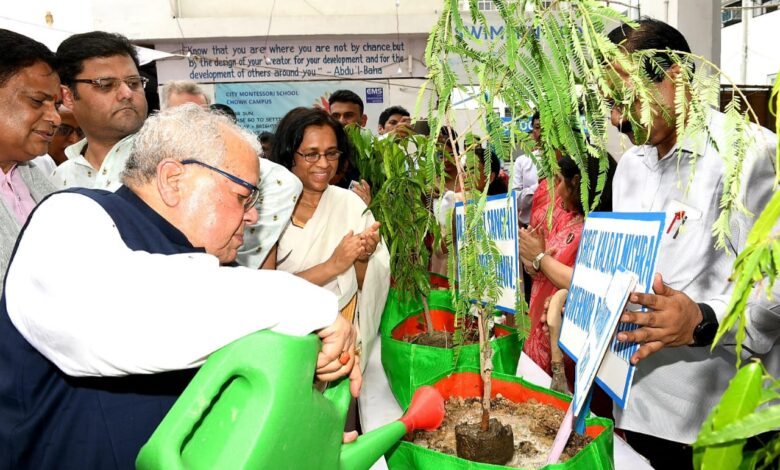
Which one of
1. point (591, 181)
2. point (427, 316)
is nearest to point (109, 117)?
point (427, 316)

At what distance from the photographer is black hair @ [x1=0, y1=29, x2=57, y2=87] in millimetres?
1820

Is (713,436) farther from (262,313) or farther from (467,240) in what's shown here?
(467,240)

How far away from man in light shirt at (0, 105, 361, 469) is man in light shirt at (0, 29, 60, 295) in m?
0.89

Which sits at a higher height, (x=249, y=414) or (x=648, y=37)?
(x=648, y=37)

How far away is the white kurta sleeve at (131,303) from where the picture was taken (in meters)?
0.81

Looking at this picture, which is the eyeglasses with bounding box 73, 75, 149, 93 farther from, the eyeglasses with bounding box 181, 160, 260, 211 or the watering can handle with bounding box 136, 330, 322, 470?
the watering can handle with bounding box 136, 330, 322, 470

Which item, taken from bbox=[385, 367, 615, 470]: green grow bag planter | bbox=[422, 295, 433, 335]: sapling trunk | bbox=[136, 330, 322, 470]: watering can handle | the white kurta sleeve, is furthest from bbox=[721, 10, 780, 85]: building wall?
bbox=[136, 330, 322, 470]: watering can handle

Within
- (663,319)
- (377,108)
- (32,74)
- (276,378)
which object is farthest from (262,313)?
(377,108)

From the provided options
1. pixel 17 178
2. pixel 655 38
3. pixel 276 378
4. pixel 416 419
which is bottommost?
pixel 416 419

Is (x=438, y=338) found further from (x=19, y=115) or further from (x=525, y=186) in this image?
(x=525, y=186)

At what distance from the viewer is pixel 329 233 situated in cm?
262

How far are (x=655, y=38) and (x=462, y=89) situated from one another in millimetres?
549

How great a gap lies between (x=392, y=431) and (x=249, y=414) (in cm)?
44

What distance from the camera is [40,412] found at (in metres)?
1.02
